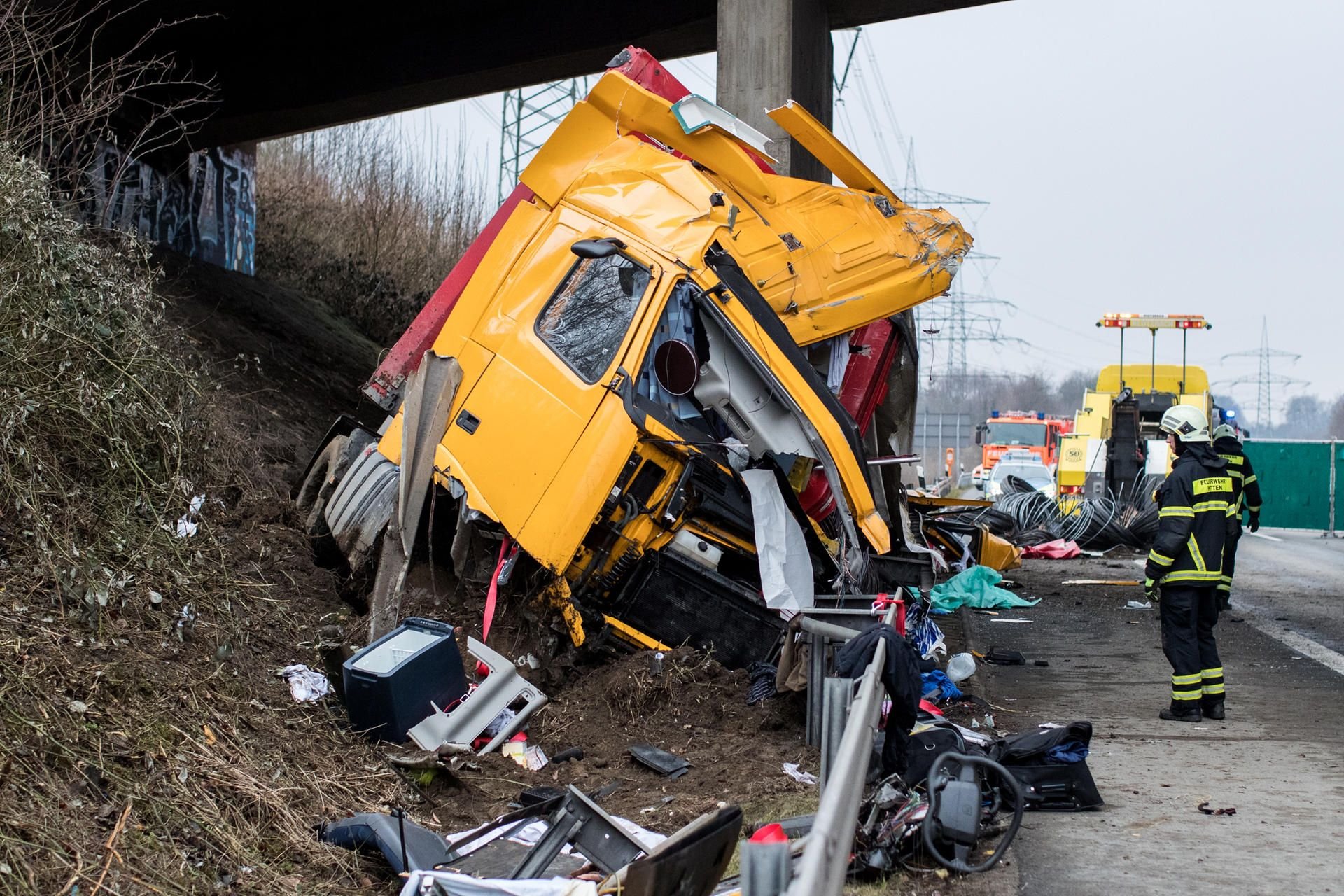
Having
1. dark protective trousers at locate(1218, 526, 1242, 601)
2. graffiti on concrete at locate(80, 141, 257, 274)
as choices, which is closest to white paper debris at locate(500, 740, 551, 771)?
dark protective trousers at locate(1218, 526, 1242, 601)

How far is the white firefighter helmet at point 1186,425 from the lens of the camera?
24.1ft

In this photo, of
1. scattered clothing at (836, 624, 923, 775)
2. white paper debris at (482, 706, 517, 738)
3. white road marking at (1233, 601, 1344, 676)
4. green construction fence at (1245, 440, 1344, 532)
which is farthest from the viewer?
green construction fence at (1245, 440, 1344, 532)

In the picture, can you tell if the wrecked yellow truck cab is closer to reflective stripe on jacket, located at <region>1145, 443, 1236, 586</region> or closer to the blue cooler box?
the blue cooler box

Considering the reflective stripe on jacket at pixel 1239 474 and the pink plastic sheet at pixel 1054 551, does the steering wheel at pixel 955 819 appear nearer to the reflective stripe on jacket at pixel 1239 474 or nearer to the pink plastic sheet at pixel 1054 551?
the reflective stripe on jacket at pixel 1239 474

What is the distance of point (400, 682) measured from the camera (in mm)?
5176

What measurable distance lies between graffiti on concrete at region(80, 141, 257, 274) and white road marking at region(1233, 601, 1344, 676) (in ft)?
37.8

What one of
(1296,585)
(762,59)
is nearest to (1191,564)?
(762,59)

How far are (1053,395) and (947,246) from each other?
10869 cm

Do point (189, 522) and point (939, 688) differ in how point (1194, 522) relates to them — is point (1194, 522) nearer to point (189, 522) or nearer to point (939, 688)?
point (939, 688)

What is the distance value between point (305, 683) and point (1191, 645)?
15.7 ft

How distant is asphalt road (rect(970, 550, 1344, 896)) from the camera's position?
4.22m

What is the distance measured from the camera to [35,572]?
488cm

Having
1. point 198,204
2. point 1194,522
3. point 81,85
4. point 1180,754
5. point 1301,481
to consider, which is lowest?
point 1180,754

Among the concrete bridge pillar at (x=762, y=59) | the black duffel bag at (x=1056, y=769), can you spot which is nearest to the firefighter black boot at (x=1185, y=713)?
the black duffel bag at (x=1056, y=769)
